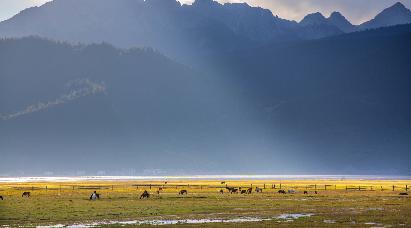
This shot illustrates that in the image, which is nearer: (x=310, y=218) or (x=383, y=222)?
(x=383, y=222)

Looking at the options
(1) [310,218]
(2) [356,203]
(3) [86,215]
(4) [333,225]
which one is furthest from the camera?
Result: (2) [356,203]

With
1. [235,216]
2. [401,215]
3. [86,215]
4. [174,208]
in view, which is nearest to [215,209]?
[174,208]

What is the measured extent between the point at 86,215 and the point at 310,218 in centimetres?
2090

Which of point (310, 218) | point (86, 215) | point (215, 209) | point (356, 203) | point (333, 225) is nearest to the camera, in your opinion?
point (333, 225)

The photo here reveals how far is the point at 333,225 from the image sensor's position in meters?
55.1

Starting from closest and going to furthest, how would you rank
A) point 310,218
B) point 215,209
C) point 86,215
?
point 310,218 < point 86,215 < point 215,209

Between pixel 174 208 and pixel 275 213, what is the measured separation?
12874 mm

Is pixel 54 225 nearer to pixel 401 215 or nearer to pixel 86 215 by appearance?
pixel 86 215

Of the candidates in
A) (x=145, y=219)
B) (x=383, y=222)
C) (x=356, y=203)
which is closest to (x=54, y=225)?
(x=145, y=219)

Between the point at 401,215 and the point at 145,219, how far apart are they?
22534 millimetres

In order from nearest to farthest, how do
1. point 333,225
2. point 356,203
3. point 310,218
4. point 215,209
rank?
point 333,225, point 310,218, point 215,209, point 356,203

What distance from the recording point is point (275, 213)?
222ft

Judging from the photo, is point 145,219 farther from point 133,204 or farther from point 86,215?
point 133,204

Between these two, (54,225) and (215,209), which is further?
(215,209)
